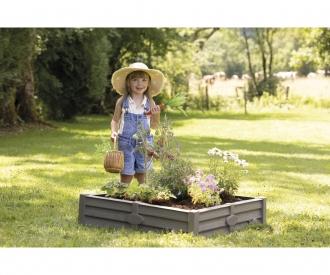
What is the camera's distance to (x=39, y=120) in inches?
776

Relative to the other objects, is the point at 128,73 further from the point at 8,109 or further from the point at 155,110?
the point at 8,109

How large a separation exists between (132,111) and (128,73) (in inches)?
14.5

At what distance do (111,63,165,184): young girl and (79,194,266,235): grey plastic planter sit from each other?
0.60 meters

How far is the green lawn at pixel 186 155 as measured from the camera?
643cm

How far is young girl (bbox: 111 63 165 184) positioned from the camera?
755 cm

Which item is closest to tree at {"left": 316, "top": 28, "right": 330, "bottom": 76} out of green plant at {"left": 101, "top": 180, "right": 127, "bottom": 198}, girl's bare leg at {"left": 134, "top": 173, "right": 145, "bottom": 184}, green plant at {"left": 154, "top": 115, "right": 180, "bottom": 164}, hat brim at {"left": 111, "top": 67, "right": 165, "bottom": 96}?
hat brim at {"left": 111, "top": 67, "right": 165, "bottom": 96}

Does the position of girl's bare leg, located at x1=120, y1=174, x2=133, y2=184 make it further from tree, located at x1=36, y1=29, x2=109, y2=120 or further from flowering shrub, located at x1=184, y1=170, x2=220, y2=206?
tree, located at x1=36, y1=29, x2=109, y2=120

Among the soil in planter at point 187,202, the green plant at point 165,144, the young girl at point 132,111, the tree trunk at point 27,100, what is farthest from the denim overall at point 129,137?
the tree trunk at point 27,100

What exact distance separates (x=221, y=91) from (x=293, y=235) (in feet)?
105

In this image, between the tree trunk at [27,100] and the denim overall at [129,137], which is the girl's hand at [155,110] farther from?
the tree trunk at [27,100]

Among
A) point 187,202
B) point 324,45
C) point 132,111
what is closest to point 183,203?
point 187,202

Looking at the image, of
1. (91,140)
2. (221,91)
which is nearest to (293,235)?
(91,140)

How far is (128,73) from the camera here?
7551 mm
